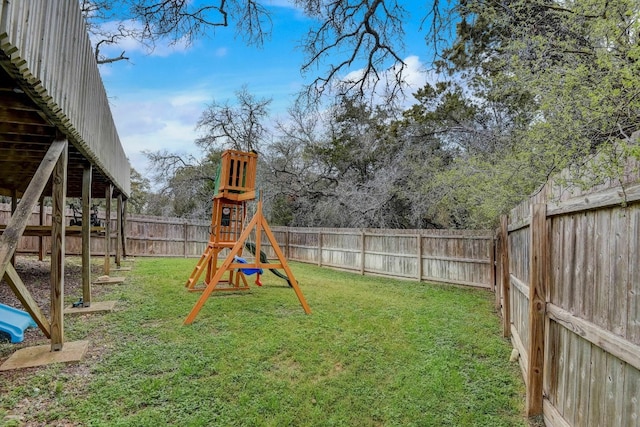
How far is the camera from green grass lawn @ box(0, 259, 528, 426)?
2949mm

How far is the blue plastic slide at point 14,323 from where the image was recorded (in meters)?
4.08

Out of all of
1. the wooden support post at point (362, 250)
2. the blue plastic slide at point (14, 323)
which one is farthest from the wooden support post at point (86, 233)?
the wooden support post at point (362, 250)

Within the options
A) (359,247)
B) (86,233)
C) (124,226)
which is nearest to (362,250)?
(359,247)

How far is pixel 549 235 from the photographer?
2.75 metres

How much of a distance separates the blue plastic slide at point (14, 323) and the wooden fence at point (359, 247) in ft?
26.8

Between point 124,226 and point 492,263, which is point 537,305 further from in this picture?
point 124,226

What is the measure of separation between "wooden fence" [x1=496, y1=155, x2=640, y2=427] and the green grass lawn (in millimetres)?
737

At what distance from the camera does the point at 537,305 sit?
286 cm

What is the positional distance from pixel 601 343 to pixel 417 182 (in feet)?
33.4

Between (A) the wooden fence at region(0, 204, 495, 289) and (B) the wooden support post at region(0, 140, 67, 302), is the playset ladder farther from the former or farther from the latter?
(A) the wooden fence at region(0, 204, 495, 289)

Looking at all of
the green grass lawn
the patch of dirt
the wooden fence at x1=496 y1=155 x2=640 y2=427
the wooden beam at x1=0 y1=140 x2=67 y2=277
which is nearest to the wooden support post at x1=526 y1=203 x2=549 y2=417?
the wooden fence at x1=496 y1=155 x2=640 y2=427

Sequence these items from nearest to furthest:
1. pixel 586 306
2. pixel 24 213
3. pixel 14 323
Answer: pixel 586 306, pixel 24 213, pixel 14 323

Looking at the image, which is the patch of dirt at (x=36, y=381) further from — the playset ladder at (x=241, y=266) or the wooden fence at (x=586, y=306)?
the wooden fence at (x=586, y=306)

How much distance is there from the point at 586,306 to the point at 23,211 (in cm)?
399
